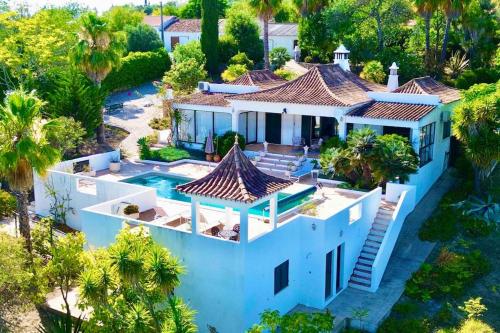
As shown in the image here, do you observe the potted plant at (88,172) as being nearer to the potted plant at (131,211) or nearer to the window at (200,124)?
the window at (200,124)

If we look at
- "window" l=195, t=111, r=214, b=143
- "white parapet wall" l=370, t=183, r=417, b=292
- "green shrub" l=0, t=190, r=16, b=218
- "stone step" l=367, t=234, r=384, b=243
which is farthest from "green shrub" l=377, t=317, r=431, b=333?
"window" l=195, t=111, r=214, b=143

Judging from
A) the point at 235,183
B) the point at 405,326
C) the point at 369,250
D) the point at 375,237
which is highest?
the point at 235,183

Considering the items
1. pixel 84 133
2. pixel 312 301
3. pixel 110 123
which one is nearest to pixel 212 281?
pixel 312 301

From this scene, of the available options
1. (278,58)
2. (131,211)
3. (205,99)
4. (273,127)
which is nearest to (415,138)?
(273,127)

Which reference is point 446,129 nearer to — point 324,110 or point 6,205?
point 324,110

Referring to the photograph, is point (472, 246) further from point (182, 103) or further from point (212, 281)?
point (182, 103)

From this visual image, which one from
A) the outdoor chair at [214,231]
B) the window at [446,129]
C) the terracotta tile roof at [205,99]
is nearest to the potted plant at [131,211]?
the outdoor chair at [214,231]
